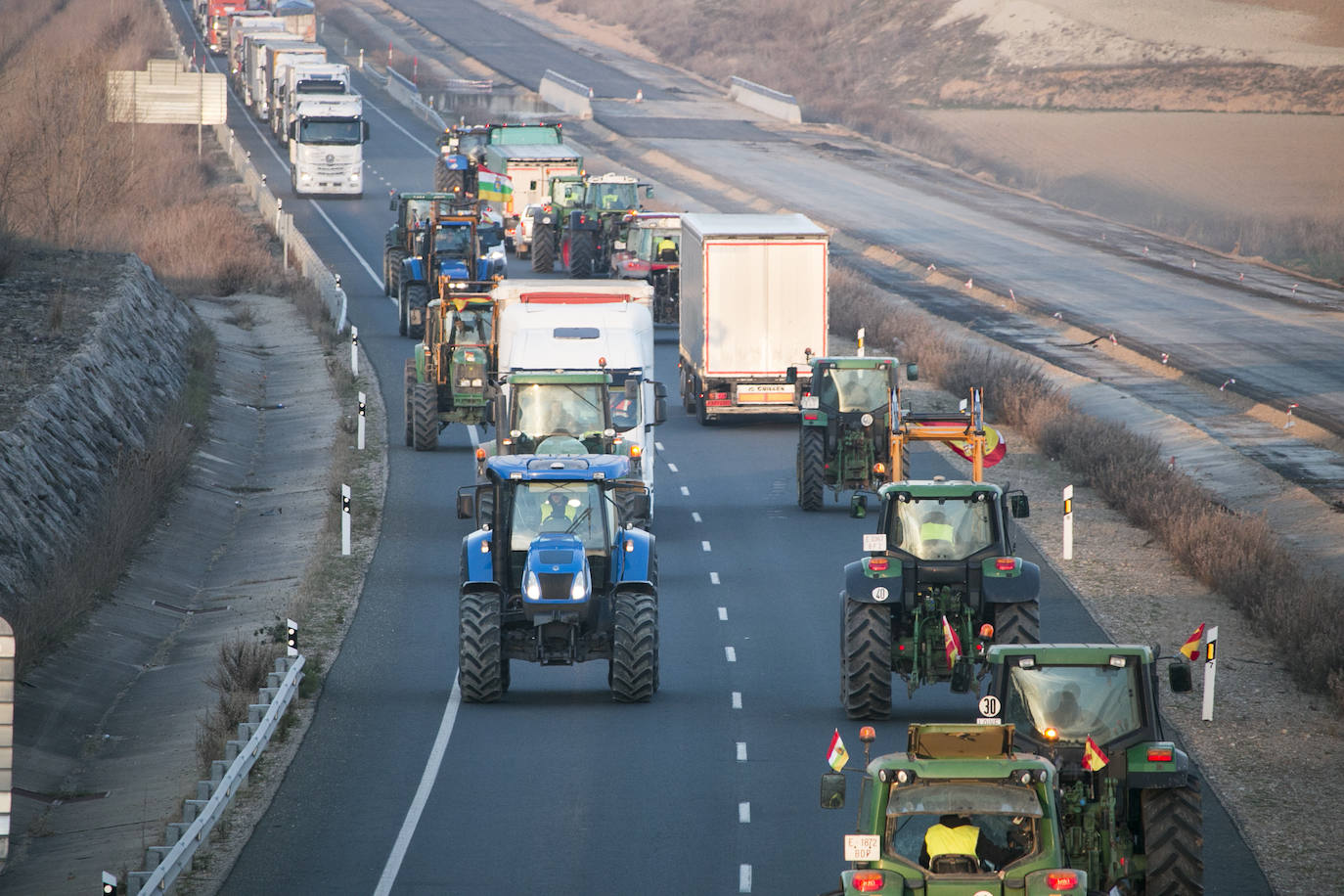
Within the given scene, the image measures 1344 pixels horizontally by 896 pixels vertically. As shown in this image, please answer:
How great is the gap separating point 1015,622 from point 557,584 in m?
4.74

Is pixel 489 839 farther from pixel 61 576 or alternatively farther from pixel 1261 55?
pixel 1261 55

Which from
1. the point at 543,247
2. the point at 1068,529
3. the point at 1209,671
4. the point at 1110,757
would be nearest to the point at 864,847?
the point at 1110,757

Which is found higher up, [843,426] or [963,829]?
[963,829]

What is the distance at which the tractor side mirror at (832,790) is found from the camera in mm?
12383

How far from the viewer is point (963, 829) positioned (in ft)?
38.7

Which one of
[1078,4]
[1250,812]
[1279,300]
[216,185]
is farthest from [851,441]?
[1078,4]

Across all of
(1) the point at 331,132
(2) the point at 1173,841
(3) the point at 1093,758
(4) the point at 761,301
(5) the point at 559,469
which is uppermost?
(1) the point at 331,132

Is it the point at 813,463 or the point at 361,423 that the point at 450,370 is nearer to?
the point at 361,423

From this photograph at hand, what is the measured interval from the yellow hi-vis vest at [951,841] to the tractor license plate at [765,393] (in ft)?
87.0

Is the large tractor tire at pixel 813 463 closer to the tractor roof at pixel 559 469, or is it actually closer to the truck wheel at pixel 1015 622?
the tractor roof at pixel 559 469

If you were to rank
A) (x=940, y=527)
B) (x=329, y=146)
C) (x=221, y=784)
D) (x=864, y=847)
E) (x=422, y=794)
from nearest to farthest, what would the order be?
1. (x=864, y=847)
2. (x=221, y=784)
3. (x=422, y=794)
4. (x=940, y=527)
5. (x=329, y=146)

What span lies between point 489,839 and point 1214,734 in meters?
8.14

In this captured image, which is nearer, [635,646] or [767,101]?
[635,646]

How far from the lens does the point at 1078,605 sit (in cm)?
2606
